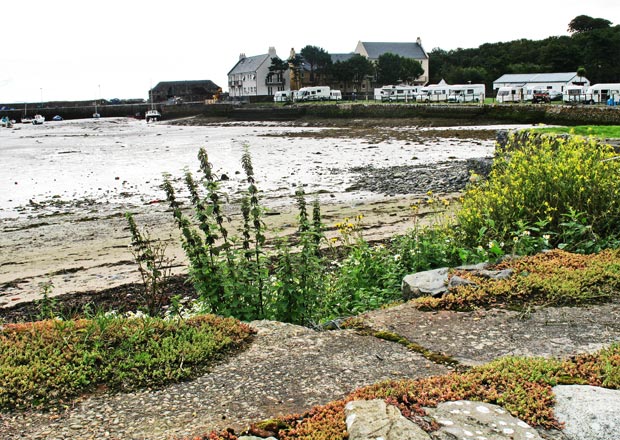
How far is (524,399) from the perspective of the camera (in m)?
3.36

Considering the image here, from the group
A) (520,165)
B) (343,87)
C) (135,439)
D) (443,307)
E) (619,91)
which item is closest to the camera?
(135,439)

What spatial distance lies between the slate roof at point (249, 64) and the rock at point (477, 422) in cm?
11910

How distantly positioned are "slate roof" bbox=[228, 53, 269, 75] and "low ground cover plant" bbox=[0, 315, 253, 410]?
118 m

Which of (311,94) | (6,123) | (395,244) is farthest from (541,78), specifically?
(6,123)

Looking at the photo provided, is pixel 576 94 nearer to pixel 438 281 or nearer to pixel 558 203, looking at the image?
pixel 558 203

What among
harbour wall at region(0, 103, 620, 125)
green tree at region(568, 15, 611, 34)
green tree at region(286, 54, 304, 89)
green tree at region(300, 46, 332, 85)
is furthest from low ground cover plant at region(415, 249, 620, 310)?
green tree at region(286, 54, 304, 89)

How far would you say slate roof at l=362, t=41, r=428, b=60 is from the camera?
111m

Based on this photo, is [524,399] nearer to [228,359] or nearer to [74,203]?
[228,359]

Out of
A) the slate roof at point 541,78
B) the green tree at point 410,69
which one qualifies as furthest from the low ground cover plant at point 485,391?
the green tree at point 410,69

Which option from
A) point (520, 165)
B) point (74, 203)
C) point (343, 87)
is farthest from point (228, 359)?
point (343, 87)

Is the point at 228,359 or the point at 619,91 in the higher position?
the point at 619,91

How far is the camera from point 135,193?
2223 cm

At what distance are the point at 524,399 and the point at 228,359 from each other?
2047 mm

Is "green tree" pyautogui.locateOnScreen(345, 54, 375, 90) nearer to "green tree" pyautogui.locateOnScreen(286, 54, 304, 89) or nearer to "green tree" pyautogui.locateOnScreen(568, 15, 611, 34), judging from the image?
"green tree" pyautogui.locateOnScreen(286, 54, 304, 89)
